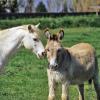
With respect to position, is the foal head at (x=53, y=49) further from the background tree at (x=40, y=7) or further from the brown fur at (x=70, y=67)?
the background tree at (x=40, y=7)

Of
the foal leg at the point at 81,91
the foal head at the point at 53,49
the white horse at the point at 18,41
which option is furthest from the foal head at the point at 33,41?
the foal leg at the point at 81,91

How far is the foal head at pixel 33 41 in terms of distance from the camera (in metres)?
9.21

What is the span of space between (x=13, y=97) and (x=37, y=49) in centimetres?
194

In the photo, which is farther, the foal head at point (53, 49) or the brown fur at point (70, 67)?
the brown fur at point (70, 67)

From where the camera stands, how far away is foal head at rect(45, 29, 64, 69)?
8.34m

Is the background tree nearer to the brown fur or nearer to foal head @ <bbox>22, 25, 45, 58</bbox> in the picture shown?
the brown fur

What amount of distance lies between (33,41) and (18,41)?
1.26 ft

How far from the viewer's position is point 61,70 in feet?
28.6

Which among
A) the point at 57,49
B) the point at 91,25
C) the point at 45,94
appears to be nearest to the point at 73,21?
the point at 91,25

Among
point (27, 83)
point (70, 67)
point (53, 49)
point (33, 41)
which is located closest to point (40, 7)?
point (27, 83)

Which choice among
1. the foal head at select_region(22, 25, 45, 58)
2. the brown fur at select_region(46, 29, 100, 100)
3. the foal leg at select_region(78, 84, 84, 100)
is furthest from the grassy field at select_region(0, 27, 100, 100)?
the brown fur at select_region(46, 29, 100, 100)

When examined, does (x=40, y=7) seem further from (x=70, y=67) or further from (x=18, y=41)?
(x=70, y=67)

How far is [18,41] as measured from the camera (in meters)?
9.55

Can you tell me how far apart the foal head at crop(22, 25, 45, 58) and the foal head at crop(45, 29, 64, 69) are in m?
0.64
